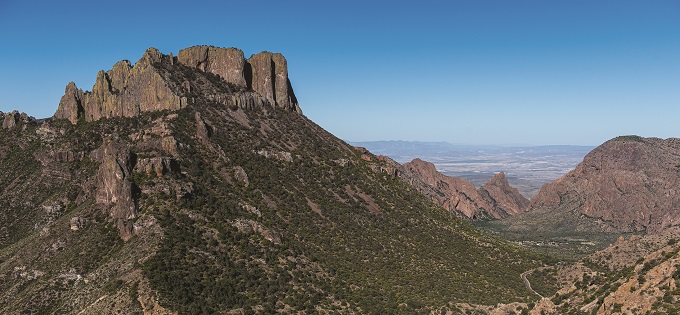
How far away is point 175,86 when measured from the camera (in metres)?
131

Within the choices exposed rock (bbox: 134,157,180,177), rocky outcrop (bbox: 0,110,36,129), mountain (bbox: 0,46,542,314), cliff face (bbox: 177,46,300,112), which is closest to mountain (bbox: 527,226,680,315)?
mountain (bbox: 0,46,542,314)

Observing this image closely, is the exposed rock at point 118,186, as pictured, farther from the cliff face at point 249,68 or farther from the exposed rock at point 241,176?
the cliff face at point 249,68

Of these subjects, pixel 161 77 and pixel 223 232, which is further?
pixel 161 77

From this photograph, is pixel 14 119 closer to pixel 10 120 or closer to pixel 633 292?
pixel 10 120

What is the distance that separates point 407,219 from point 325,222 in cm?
2256

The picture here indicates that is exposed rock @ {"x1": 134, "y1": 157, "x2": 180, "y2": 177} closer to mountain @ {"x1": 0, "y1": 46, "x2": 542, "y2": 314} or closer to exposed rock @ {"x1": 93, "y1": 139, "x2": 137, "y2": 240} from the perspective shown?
mountain @ {"x1": 0, "y1": 46, "x2": 542, "y2": 314}

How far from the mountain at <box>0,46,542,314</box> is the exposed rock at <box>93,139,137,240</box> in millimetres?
323

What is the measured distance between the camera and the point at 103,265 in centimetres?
8112

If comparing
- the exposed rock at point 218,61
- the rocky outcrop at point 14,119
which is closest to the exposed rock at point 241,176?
the exposed rock at point 218,61

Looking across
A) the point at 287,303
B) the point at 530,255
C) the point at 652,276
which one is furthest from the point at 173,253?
the point at 530,255

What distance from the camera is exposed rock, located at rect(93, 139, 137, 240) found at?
292 feet

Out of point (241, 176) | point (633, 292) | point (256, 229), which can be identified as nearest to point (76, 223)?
point (256, 229)

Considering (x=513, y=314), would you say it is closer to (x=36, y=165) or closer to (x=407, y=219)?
(x=407, y=219)

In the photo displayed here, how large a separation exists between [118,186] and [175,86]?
44200 millimetres
